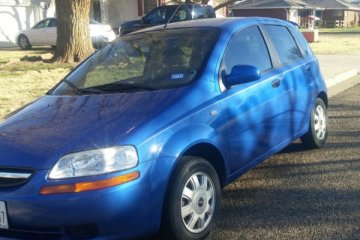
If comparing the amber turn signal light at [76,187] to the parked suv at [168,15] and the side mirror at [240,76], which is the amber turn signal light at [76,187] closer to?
the side mirror at [240,76]

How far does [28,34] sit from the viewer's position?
24.6m

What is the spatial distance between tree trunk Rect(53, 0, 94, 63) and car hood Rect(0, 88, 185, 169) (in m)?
10.1

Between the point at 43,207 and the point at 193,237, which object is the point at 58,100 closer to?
the point at 43,207

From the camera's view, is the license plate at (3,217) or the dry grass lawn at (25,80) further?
the dry grass lawn at (25,80)

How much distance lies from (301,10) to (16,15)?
4342 cm

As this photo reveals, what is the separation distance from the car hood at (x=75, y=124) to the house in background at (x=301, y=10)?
37447 millimetres

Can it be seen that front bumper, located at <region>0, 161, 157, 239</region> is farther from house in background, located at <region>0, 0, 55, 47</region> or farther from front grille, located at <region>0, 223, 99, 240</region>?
house in background, located at <region>0, 0, 55, 47</region>

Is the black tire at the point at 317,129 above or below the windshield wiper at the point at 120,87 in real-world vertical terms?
below

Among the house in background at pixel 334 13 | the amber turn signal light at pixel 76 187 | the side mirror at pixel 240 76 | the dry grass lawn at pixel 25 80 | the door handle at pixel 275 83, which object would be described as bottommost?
the house in background at pixel 334 13

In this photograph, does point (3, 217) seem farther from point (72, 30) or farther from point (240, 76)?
point (72, 30)

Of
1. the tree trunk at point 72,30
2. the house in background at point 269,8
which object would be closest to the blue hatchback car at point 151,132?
the tree trunk at point 72,30

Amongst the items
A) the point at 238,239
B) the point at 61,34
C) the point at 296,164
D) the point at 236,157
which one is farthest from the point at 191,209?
the point at 61,34

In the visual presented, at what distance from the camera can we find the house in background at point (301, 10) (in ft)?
181

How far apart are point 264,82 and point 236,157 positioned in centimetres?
92
